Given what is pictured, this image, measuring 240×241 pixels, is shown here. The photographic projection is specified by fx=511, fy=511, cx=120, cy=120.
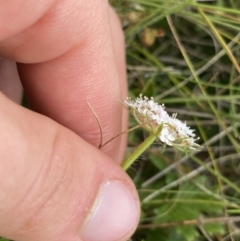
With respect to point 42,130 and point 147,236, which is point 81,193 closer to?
point 42,130

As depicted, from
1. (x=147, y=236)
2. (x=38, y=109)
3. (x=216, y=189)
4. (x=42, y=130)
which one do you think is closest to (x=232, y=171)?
(x=216, y=189)

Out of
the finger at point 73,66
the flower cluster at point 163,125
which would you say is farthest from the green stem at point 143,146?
the finger at point 73,66

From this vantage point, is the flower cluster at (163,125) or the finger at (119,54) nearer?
the flower cluster at (163,125)

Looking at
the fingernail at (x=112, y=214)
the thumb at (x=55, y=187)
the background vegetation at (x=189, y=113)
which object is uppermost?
the thumb at (x=55, y=187)

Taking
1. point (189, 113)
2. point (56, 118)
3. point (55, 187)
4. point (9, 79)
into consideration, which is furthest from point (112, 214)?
point (189, 113)

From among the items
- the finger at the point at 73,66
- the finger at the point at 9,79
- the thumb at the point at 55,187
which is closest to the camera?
the thumb at the point at 55,187

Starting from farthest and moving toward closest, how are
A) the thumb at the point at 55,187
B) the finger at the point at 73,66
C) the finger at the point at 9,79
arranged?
the finger at the point at 9,79 → the finger at the point at 73,66 → the thumb at the point at 55,187

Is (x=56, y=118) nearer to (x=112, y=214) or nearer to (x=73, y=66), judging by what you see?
(x=73, y=66)

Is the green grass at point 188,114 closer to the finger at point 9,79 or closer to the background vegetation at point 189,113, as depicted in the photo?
the background vegetation at point 189,113
